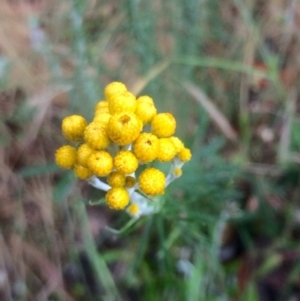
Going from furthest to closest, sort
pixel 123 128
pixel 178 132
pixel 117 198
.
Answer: pixel 178 132 → pixel 117 198 → pixel 123 128

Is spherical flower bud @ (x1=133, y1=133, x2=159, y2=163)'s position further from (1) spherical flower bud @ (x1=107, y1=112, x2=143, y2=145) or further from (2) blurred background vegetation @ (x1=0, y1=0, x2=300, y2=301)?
(2) blurred background vegetation @ (x1=0, y1=0, x2=300, y2=301)

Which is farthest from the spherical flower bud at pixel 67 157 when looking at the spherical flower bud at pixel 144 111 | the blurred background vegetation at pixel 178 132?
the blurred background vegetation at pixel 178 132

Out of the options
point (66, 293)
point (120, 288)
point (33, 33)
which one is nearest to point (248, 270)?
point (120, 288)

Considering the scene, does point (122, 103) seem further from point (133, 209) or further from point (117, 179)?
point (133, 209)

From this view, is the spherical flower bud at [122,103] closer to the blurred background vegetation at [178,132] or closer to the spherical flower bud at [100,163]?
the spherical flower bud at [100,163]

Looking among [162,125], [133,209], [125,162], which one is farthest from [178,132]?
[125,162]

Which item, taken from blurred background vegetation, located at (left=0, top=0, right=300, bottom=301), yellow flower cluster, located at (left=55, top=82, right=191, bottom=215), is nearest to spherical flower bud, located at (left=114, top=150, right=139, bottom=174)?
yellow flower cluster, located at (left=55, top=82, right=191, bottom=215)
